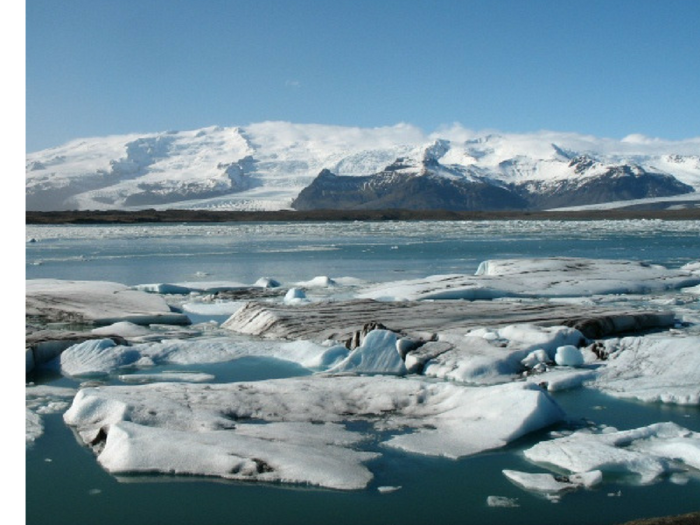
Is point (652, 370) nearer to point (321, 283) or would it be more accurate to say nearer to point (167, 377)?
point (167, 377)

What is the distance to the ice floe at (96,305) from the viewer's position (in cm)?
988

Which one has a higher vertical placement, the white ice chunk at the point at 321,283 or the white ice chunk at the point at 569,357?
the white ice chunk at the point at 321,283

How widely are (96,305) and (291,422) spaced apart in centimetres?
628

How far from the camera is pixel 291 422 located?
17.3 feet

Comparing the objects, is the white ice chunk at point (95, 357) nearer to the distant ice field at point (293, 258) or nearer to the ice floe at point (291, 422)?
the ice floe at point (291, 422)

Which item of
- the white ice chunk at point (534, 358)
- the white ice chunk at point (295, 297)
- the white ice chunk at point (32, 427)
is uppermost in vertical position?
the white ice chunk at point (295, 297)

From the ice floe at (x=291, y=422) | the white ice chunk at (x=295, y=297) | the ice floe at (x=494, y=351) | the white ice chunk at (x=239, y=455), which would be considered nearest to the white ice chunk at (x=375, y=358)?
the ice floe at (x=494, y=351)

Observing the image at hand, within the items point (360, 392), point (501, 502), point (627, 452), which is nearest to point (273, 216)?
point (360, 392)

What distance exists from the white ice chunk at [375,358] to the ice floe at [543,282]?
13.9ft

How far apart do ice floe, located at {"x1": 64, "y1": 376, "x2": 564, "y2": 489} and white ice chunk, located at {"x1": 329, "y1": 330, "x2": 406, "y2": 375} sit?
0.58 meters

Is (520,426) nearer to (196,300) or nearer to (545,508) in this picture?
(545,508)

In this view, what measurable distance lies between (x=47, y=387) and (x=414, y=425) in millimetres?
3170

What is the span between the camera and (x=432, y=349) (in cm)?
733
